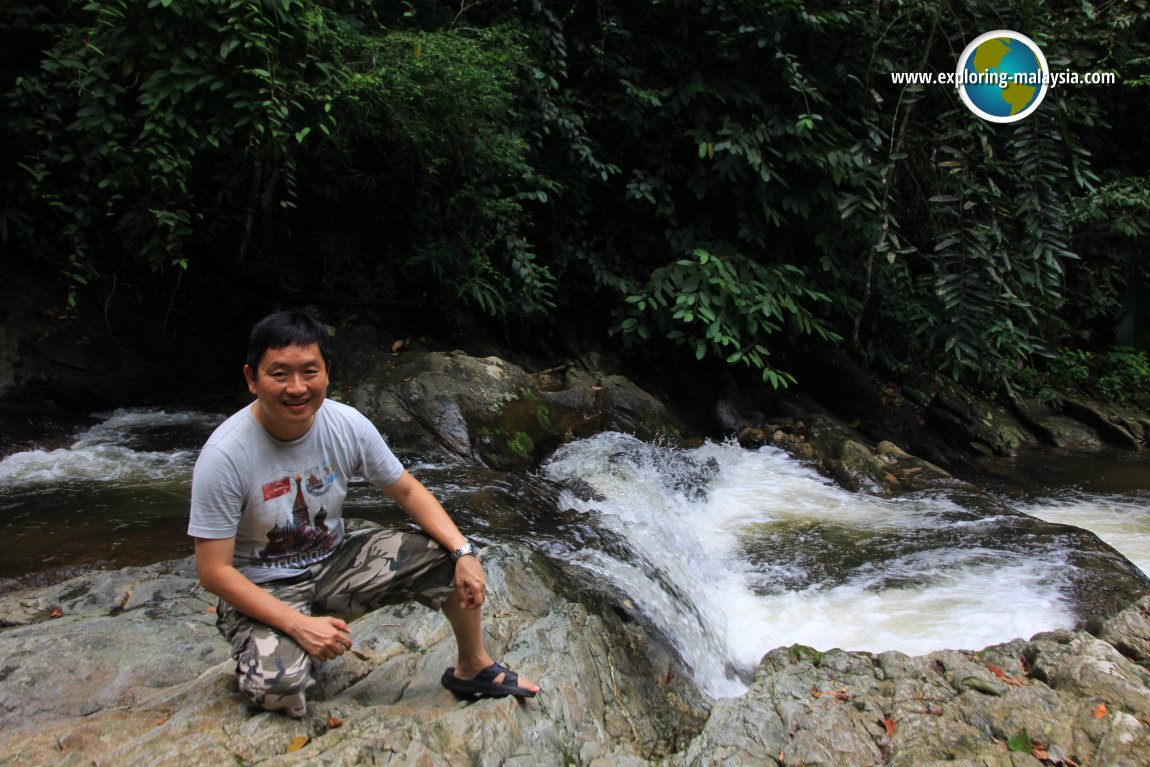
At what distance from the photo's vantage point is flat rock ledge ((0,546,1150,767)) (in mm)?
2057

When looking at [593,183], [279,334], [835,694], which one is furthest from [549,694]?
[593,183]

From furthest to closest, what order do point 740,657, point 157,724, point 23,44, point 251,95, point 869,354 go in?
point 869,354
point 23,44
point 251,95
point 740,657
point 157,724

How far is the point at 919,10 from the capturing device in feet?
25.1

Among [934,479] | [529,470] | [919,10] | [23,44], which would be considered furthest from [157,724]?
[919,10]

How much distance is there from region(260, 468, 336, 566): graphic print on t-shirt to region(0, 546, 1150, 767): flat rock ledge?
431 mm

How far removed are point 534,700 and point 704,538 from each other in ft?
10.4

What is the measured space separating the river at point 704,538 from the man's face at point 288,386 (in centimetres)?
197

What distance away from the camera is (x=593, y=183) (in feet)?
27.4

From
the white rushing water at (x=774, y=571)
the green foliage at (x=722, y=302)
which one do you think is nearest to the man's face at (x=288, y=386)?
the white rushing water at (x=774, y=571)

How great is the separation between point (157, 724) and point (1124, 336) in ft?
42.5

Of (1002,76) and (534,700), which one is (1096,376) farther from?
(534,700)

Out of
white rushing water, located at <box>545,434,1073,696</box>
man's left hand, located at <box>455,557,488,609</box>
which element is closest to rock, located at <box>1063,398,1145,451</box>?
white rushing water, located at <box>545,434,1073,696</box>

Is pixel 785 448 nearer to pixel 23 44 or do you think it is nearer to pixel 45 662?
pixel 45 662

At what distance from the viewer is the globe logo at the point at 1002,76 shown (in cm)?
721
